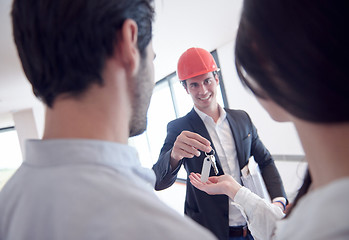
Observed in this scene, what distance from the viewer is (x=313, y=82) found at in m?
0.40

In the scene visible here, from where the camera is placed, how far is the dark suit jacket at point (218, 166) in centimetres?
138

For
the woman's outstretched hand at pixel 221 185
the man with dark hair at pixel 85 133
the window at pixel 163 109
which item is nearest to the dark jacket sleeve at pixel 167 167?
the woman's outstretched hand at pixel 221 185

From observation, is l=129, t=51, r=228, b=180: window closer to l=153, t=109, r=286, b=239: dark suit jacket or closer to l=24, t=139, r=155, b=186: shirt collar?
l=153, t=109, r=286, b=239: dark suit jacket

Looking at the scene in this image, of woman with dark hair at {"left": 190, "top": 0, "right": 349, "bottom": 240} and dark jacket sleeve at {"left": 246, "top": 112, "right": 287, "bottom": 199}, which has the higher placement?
woman with dark hair at {"left": 190, "top": 0, "right": 349, "bottom": 240}

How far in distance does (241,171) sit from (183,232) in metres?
1.16

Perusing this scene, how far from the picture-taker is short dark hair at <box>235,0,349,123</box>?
378mm

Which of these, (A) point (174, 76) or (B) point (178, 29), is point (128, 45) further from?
(A) point (174, 76)

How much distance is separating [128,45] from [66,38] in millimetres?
142

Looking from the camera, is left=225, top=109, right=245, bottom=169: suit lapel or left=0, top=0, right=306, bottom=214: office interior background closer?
left=225, top=109, right=245, bottom=169: suit lapel

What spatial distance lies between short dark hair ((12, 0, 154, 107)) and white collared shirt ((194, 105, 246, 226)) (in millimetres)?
1165

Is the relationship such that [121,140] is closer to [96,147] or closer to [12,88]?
[96,147]

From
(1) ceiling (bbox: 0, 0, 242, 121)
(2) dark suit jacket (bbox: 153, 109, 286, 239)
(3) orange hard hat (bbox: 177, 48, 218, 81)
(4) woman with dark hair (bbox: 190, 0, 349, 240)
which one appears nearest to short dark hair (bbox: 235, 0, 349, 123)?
(4) woman with dark hair (bbox: 190, 0, 349, 240)

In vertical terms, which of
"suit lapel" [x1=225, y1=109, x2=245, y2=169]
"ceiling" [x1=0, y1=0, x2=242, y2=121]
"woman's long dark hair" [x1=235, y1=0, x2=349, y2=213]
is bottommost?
"suit lapel" [x1=225, y1=109, x2=245, y2=169]

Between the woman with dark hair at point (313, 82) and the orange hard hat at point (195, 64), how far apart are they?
114 centimetres
